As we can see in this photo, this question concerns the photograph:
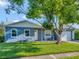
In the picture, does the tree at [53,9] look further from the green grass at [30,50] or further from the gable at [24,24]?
the gable at [24,24]

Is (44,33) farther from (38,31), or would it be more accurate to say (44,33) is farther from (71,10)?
(71,10)

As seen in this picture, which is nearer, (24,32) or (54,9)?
(54,9)

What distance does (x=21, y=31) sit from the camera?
3359 centimetres

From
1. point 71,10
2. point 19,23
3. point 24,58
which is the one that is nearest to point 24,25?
point 19,23

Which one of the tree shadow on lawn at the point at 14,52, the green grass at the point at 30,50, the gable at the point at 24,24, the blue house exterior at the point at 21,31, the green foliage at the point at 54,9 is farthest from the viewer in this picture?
the gable at the point at 24,24

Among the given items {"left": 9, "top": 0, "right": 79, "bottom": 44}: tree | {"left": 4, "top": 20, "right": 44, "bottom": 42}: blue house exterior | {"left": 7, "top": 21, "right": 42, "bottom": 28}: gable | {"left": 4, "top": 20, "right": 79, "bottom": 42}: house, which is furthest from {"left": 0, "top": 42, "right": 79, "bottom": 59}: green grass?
{"left": 7, "top": 21, "right": 42, "bottom": 28}: gable

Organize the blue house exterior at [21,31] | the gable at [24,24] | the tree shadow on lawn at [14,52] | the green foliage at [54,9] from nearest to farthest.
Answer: the tree shadow on lawn at [14,52], the green foliage at [54,9], the blue house exterior at [21,31], the gable at [24,24]

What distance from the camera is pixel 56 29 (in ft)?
87.8

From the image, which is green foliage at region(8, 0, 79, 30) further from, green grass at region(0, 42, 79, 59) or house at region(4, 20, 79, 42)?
house at region(4, 20, 79, 42)

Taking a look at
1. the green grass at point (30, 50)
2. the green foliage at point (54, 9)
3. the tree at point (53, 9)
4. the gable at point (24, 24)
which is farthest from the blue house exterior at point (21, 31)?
the green foliage at point (54, 9)

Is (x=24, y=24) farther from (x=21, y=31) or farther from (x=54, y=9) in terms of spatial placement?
(x=54, y=9)

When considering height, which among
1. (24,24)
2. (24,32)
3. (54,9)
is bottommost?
(24,32)

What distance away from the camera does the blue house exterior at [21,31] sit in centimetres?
3241

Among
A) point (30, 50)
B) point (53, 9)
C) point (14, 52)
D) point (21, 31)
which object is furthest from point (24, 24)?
point (53, 9)
